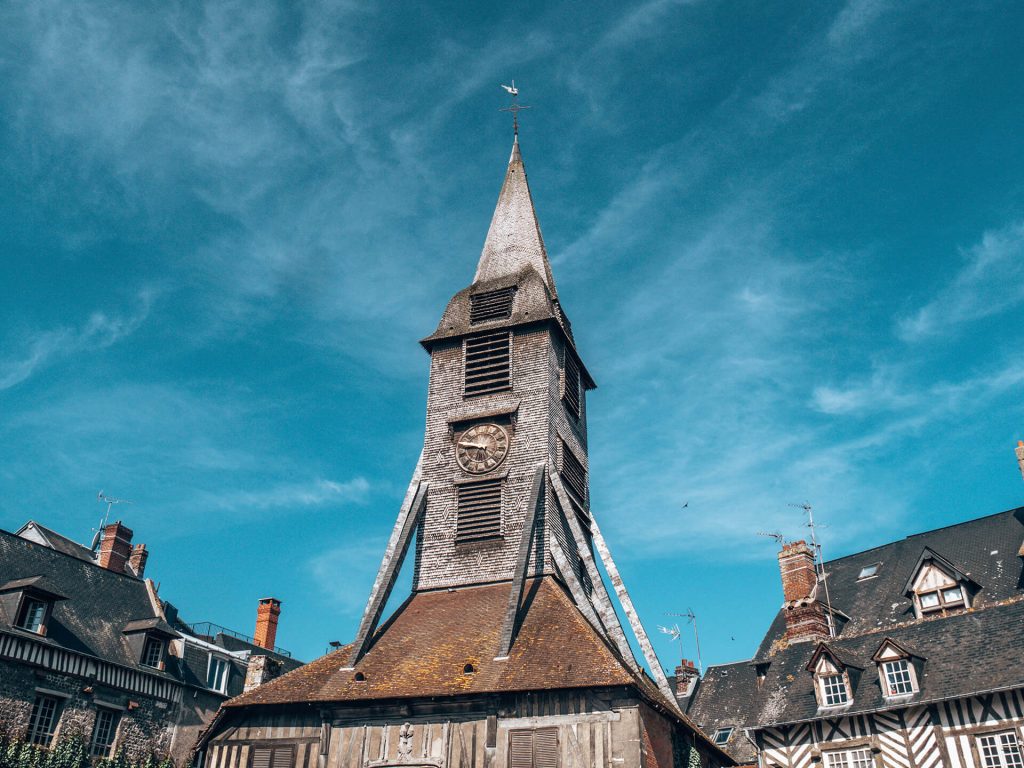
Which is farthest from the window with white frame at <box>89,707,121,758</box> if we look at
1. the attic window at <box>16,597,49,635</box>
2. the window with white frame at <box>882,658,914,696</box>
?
the window with white frame at <box>882,658,914,696</box>

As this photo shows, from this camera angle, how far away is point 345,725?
1955cm

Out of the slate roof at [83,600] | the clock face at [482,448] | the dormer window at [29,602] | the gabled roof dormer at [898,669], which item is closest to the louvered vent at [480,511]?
the clock face at [482,448]

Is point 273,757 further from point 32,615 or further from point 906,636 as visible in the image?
point 906,636

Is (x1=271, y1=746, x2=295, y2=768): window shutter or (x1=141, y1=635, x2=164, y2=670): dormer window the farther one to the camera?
(x1=141, y1=635, x2=164, y2=670): dormer window

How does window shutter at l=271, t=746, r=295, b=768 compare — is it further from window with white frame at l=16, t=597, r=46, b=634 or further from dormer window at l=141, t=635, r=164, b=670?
dormer window at l=141, t=635, r=164, b=670

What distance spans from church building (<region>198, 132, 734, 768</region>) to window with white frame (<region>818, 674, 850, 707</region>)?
3.09 m

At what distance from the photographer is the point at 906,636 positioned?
24266 millimetres

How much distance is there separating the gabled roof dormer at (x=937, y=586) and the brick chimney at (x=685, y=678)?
1046 cm

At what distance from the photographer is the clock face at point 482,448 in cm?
2572

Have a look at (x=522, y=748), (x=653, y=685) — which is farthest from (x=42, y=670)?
(x=653, y=685)

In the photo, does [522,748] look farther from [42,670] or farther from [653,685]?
[42,670]

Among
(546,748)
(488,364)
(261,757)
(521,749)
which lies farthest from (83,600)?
(546,748)

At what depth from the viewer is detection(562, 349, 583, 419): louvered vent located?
28.0m

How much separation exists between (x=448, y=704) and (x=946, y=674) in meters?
12.4
